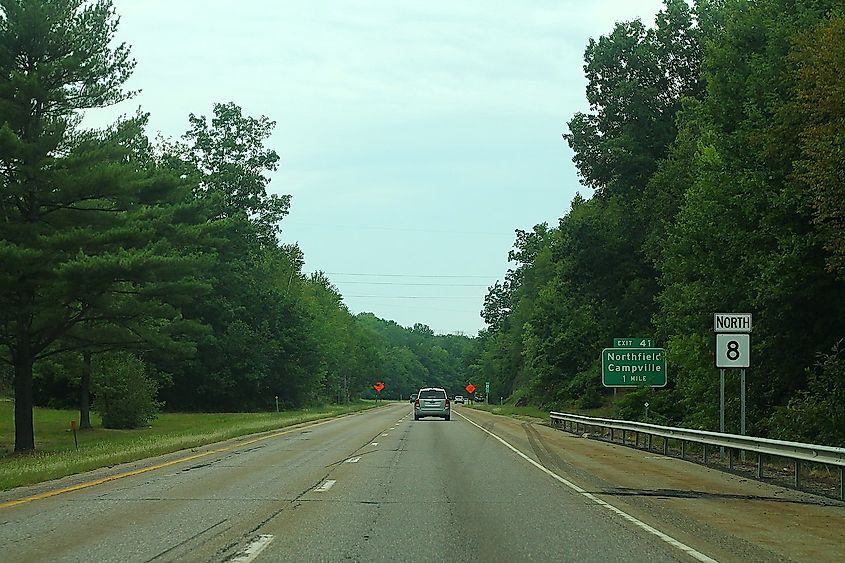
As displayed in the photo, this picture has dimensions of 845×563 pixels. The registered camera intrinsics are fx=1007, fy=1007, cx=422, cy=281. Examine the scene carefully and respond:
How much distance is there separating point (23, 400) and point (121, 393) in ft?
55.7

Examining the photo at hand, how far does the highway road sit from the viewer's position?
10.5 m

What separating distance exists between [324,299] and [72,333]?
4056 inches

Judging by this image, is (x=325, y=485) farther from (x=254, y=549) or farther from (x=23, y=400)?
(x=23, y=400)

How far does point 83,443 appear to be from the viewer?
41.6 metres

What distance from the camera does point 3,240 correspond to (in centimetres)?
3509

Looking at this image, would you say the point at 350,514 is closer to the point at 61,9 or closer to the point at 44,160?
the point at 44,160

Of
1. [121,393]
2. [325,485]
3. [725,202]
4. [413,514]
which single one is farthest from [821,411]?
[121,393]

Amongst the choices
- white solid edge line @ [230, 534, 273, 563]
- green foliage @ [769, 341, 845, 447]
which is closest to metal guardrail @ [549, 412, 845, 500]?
green foliage @ [769, 341, 845, 447]

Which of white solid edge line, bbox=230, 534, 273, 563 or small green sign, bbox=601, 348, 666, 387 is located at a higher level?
small green sign, bbox=601, 348, 666, 387

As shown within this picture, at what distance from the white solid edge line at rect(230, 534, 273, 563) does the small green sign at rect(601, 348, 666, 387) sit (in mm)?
32110

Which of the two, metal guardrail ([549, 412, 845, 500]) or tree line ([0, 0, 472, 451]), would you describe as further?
tree line ([0, 0, 472, 451])

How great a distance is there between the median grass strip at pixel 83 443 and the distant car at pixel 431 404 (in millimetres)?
9355

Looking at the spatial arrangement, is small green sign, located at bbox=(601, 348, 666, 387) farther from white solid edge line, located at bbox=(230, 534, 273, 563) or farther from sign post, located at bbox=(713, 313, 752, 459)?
white solid edge line, located at bbox=(230, 534, 273, 563)

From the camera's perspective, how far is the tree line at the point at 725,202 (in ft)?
82.2
